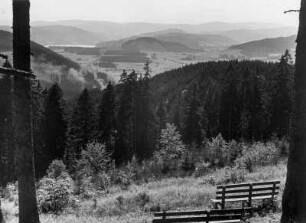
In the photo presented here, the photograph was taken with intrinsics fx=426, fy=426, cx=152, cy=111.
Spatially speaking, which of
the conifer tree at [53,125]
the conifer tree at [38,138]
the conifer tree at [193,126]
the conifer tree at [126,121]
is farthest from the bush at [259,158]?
the conifer tree at [193,126]

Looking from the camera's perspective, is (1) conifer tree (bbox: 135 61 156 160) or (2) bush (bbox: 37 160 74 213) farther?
(1) conifer tree (bbox: 135 61 156 160)

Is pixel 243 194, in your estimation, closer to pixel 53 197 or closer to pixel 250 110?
pixel 53 197

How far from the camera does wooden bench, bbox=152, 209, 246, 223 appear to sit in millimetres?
12844

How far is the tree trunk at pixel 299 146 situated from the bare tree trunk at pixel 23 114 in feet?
24.3

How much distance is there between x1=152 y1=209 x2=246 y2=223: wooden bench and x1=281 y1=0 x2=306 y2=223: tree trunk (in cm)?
214

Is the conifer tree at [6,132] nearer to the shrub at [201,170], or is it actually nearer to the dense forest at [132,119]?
the dense forest at [132,119]

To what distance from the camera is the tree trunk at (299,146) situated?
11641 mm

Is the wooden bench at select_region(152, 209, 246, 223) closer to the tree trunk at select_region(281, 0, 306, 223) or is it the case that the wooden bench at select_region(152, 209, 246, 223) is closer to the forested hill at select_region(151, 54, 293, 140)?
the tree trunk at select_region(281, 0, 306, 223)

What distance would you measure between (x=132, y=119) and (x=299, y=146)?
5141cm

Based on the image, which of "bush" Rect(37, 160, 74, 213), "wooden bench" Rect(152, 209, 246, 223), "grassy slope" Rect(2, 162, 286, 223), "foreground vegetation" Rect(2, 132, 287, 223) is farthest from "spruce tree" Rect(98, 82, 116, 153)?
"wooden bench" Rect(152, 209, 246, 223)

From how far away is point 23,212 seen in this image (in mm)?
12547

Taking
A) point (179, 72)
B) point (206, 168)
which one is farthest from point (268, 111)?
point (179, 72)

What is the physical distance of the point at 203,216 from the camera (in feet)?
43.5

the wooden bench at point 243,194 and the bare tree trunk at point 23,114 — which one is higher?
the bare tree trunk at point 23,114
